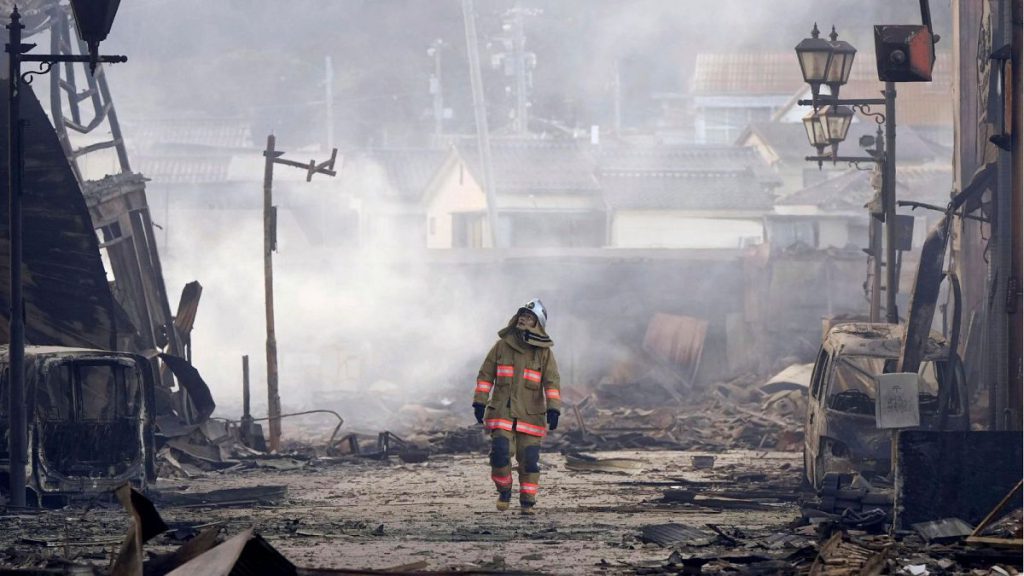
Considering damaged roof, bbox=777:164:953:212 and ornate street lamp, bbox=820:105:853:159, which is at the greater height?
damaged roof, bbox=777:164:953:212

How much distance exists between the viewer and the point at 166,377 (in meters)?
21.6

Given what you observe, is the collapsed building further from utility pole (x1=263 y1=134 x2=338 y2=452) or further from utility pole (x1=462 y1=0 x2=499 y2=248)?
utility pole (x1=462 y1=0 x2=499 y2=248)

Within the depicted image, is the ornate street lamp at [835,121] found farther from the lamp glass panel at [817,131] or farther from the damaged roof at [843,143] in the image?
the damaged roof at [843,143]

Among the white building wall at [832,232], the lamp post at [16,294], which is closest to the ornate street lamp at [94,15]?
the lamp post at [16,294]

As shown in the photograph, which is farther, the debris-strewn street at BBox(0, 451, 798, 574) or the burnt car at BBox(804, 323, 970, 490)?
the burnt car at BBox(804, 323, 970, 490)

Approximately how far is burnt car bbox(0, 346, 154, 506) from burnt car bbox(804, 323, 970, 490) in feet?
20.9

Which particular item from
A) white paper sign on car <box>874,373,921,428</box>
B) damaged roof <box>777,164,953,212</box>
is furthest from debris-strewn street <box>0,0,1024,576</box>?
damaged roof <box>777,164,953,212</box>

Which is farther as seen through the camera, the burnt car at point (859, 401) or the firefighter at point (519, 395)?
the burnt car at point (859, 401)

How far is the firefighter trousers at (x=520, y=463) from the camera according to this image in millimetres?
11898

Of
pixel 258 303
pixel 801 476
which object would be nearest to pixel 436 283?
pixel 258 303

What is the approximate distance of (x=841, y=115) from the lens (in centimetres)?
1822

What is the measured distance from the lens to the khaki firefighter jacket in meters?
12.2

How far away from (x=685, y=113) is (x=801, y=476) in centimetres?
6834

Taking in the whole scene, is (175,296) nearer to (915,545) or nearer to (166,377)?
(166,377)
